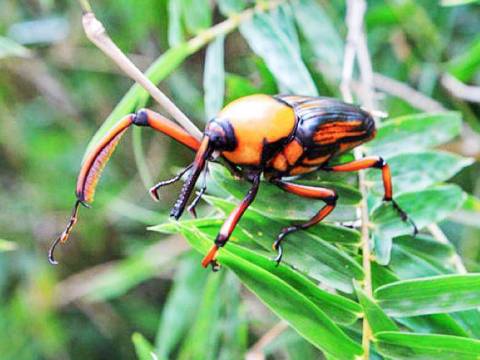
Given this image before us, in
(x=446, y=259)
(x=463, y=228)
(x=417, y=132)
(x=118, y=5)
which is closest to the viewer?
Result: (x=446, y=259)

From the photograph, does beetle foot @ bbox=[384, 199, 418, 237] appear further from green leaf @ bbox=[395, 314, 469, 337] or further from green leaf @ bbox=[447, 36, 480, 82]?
green leaf @ bbox=[447, 36, 480, 82]

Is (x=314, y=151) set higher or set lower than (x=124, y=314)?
higher

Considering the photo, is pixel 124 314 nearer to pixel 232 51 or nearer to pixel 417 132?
pixel 232 51

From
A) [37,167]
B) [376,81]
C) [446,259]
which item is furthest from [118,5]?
[446,259]

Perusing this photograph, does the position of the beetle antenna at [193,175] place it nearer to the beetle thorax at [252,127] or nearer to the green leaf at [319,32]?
the beetle thorax at [252,127]

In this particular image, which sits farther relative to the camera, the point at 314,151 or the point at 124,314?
the point at 124,314

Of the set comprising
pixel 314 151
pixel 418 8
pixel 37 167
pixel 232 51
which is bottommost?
pixel 37 167

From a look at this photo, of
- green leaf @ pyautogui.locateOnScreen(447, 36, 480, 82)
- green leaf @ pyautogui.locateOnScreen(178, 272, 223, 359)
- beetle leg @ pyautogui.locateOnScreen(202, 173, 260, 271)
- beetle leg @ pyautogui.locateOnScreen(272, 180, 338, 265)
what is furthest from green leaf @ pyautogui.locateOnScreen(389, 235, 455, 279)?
green leaf @ pyautogui.locateOnScreen(447, 36, 480, 82)

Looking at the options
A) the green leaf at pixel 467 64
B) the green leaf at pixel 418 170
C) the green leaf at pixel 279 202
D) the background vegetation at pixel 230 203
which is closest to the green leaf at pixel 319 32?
the background vegetation at pixel 230 203
